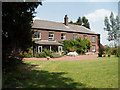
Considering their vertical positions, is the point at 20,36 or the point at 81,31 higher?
the point at 81,31

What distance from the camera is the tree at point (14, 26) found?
26.8 ft

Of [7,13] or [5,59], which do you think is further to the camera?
[7,13]

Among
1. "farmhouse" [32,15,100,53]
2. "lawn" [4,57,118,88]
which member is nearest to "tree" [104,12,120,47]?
"farmhouse" [32,15,100,53]

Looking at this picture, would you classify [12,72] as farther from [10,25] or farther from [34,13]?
[34,13]

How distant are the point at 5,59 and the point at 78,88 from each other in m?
4.21

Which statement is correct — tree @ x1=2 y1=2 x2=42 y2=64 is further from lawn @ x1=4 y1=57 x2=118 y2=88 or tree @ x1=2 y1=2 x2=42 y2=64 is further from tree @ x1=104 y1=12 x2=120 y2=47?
tree @ x1=104 y1=12 x2=120 y2=47

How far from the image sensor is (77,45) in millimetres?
40688

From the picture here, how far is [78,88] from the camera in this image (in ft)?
20.2

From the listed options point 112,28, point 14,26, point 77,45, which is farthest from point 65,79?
point 112,28

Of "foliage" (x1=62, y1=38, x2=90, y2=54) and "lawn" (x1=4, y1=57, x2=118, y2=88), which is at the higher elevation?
"foliage" (x1=62, y1=38, x2=90, y2=54)

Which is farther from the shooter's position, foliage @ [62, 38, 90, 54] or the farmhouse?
foliage @ [62, 38, 90, 54]

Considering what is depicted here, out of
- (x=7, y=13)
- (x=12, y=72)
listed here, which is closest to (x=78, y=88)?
(x=12, y=72)

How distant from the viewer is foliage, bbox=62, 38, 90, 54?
126 ft

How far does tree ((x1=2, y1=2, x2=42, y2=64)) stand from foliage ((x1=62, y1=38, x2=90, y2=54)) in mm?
28787
